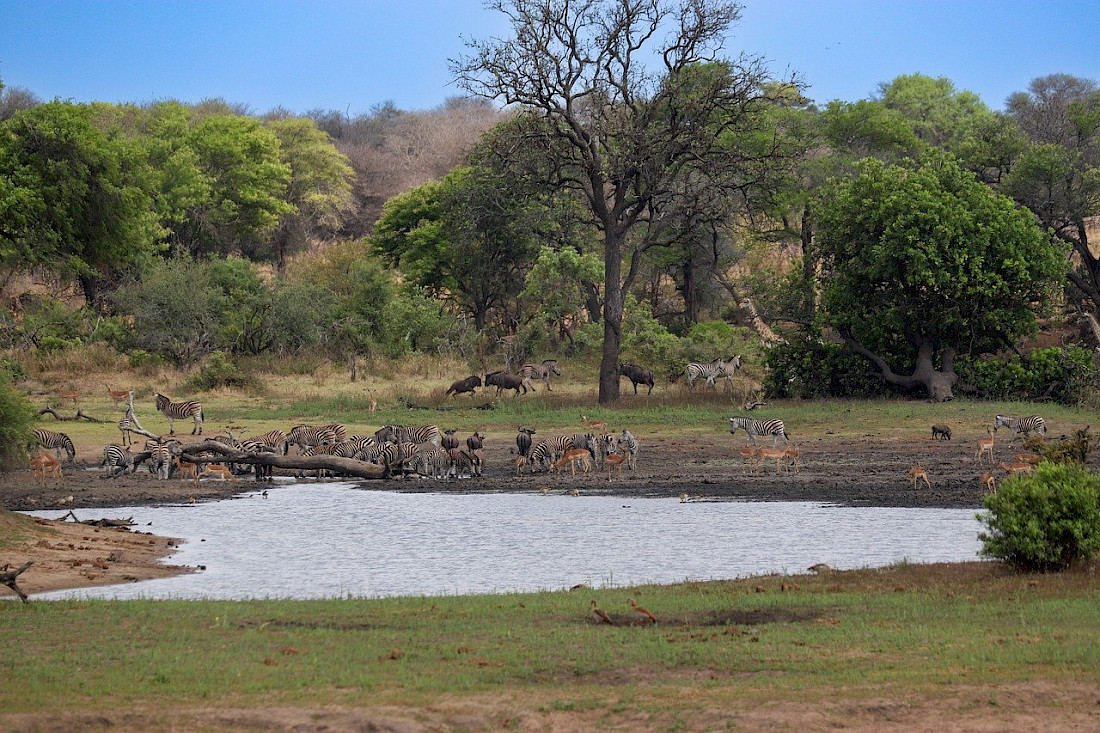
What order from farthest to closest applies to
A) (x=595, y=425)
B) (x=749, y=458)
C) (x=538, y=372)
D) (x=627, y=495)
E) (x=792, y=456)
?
(x=538, y=372) < (x=595, y=425) < (x=749, y=458) < (x=792, y=456) < (x=627, y=495)

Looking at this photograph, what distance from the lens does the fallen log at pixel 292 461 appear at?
24.8m

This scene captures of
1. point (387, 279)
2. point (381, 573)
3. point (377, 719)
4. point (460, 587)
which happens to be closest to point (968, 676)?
point (377, 719)

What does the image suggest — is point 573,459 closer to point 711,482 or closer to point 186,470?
point 711,482

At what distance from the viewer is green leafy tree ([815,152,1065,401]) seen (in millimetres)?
31719

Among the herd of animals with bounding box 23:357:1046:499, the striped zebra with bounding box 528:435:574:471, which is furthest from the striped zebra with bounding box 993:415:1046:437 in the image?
A: the striped zebra with bounding box 528:435:574:471

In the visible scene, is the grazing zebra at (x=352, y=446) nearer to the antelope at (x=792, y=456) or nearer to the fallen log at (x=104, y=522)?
the fallen log at (x=104, y=522)

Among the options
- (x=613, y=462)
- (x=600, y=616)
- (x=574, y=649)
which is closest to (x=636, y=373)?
(x=613, y=462)

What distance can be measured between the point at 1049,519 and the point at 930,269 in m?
20.5

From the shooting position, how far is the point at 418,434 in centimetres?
2789

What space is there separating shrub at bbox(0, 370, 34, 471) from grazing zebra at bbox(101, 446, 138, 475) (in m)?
5.64

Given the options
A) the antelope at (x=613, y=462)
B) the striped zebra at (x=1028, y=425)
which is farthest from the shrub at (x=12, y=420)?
the striped zebra at (x=1028, y=425)

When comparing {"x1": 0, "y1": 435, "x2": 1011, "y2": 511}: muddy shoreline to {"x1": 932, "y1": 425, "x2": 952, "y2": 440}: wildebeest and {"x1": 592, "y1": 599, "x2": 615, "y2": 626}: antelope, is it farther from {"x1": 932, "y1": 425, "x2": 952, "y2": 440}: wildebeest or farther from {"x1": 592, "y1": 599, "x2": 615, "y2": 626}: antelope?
{"x1": 592, "y1": 599, "x2": 615, "y2": 626}: antelope

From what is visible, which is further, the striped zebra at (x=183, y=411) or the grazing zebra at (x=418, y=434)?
the striped zebra at (x=183, y=411)

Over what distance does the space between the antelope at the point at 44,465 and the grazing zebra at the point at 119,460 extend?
986 millimetres
